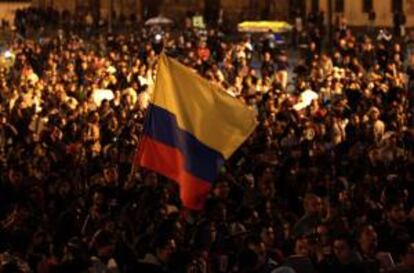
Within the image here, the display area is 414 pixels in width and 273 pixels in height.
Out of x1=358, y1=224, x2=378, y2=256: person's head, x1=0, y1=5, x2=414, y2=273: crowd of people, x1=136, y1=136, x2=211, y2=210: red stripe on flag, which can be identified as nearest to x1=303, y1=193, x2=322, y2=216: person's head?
x1=0, y1=5, x2=414, y2=273: crowd of people

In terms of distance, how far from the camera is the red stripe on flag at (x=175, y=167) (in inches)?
480

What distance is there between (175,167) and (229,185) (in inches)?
102

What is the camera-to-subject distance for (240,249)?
1166cm

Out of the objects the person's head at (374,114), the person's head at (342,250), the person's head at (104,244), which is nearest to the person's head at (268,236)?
the person's head at (342,250)

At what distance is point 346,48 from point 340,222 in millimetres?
20437

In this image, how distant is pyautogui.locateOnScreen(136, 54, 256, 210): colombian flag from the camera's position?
1241 centimetres

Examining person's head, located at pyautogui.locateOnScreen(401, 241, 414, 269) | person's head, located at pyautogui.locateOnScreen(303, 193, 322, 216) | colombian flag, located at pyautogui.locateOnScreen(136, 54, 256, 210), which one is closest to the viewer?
person's head, located at pyautogui.locateOnScreen(401, 241, 414, 269)

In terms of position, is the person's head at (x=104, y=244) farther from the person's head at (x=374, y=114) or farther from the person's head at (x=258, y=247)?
the person's head at (x=374, y=114)

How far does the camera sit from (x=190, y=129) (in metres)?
12.7

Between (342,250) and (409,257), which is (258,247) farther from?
(409,257)

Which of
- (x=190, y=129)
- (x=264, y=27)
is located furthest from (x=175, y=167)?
(x=264, y=27)

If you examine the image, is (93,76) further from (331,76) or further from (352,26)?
(352,26)

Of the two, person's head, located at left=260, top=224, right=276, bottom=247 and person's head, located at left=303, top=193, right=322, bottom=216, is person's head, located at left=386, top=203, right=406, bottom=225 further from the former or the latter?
person's head, located at left=260, top=224, right=276, bottom=247

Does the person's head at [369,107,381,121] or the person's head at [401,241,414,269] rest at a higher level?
the person's head at [401,241,414,269]
